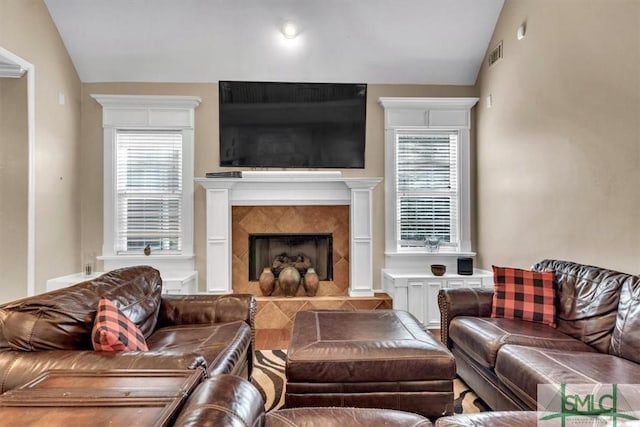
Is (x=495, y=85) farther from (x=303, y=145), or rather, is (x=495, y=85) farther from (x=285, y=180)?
(x=285, y=180)

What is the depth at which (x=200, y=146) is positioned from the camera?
14.1 ft

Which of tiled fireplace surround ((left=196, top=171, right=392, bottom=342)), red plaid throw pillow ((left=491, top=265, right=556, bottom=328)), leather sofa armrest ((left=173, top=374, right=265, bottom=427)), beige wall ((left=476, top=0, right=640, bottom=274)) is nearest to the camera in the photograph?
leather sofa armrest ((left=173, top=374, right=265, bottom=427))

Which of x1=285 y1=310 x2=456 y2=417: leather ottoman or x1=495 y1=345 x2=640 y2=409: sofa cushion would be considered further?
x1=285 y1=310 x2=456 y2=417: leather ottoman

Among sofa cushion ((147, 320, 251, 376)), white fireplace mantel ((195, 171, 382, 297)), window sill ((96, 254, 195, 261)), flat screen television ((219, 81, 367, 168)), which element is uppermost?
flat screen television ((219, 81, 367, 168))

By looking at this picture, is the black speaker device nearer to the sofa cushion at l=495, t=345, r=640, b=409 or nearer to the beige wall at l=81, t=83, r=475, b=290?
the beige wall at l=81, t=83, r=475, b=290

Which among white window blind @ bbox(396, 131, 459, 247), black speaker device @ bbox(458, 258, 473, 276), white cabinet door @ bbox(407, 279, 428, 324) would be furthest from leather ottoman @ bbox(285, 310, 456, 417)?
white window blind @ bbox(396, 131, 459, 247)

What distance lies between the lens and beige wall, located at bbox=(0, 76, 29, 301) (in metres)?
3.33

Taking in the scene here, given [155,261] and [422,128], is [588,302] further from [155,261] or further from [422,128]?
[155,261]

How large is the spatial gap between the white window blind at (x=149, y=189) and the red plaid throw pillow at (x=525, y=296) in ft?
11.3

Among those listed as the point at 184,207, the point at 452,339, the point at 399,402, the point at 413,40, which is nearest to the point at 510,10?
the point at 413,40

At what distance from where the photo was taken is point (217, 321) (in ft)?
8.37

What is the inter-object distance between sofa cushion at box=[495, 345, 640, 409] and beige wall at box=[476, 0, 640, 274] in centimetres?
91

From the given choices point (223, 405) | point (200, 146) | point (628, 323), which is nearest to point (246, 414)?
point (223, 405)

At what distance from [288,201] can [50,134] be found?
2.56 m
